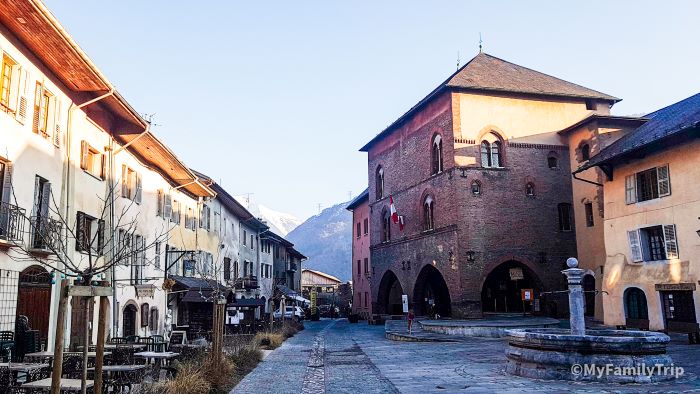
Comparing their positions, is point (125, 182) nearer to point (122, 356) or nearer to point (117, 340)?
point (117, 340)

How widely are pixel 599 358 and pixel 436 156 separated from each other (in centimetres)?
2212

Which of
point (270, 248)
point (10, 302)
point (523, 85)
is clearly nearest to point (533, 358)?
point (10, 302)

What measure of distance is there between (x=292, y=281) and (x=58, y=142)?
169ft

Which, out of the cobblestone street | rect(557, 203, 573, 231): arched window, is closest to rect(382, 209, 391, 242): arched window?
rect(557, 203, 573, 231): arched window

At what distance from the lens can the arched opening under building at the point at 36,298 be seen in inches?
506

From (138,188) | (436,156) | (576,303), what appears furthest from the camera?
(436,156)

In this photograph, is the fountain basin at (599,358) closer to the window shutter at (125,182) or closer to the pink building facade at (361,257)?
the window shutter at (125,182)

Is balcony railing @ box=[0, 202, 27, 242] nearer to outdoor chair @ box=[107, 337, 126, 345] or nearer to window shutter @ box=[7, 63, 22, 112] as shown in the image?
window shutter @ box=[7, 63, 22, 112]

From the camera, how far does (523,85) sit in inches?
1256

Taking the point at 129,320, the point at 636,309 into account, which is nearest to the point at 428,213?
the point at 636,309

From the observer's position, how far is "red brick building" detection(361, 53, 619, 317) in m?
29.4

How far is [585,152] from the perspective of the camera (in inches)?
1181

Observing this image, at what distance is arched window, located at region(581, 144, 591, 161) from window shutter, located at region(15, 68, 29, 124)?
26.0 m

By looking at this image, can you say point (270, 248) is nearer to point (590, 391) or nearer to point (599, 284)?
point (599, 284)
